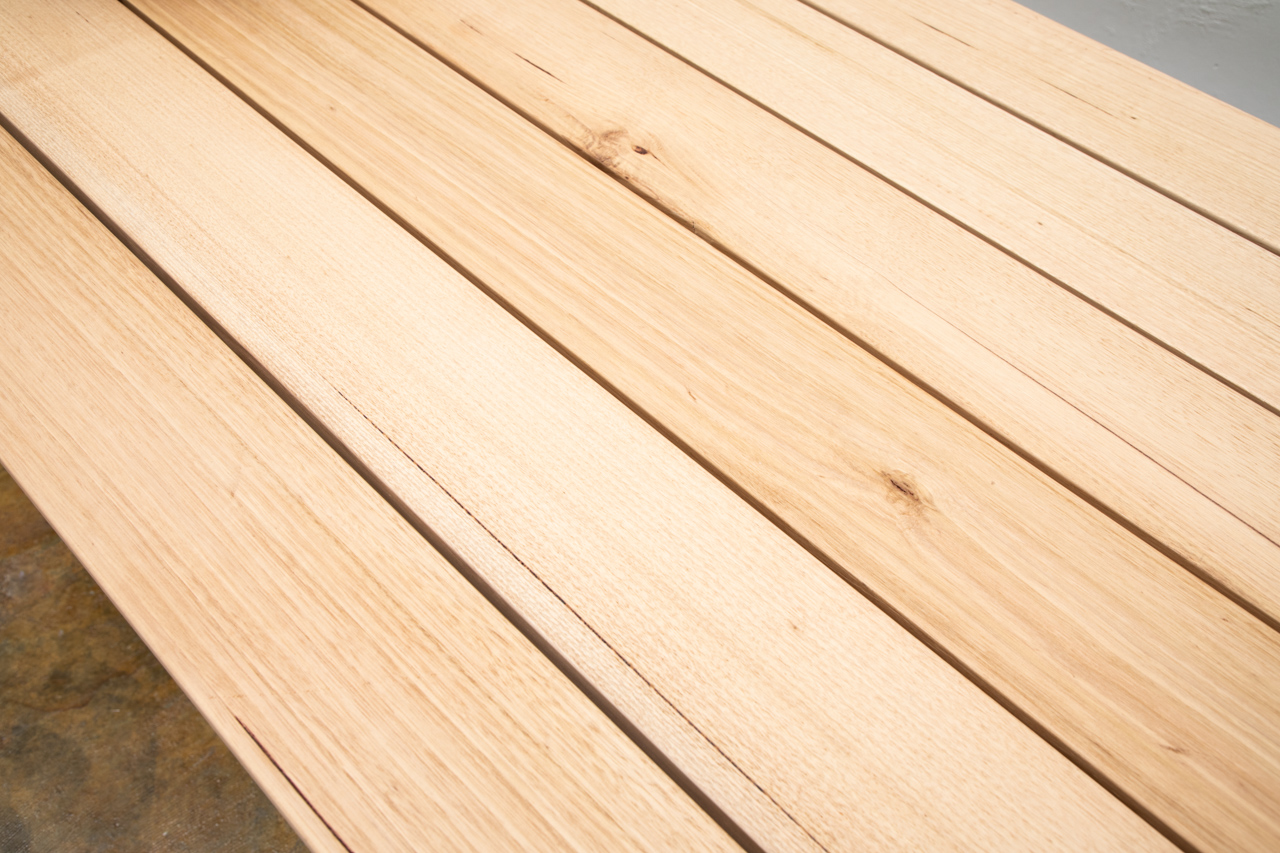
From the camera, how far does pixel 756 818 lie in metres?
0.45

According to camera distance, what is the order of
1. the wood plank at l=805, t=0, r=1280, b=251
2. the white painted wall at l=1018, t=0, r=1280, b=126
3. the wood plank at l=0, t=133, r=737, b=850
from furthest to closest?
1. the white painted wall at l=1018, t=0, r=1280, b=126
2. the wood plank at l=805, t=0, r=1280, b=251
3. the wood plank at l=0, t=133, r=737, b=850

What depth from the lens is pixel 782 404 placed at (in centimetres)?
61

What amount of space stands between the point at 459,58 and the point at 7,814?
93cm

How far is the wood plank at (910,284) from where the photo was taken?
0.60 metres

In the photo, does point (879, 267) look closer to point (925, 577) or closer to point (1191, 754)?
point (925, 577)

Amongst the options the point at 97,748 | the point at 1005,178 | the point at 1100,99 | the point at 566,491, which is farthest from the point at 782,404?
the point at 97,748

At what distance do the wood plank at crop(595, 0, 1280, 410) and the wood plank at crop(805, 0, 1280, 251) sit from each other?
0.08 feet

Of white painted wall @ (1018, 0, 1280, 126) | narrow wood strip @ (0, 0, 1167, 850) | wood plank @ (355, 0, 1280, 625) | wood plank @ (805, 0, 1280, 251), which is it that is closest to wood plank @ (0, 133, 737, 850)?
narrow wood strip @ (0, 0, 1167, 850)

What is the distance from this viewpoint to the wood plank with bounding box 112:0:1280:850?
20.1 inches

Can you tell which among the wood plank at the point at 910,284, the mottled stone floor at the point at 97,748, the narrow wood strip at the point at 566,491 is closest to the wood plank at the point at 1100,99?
Answer: the wood plank at the point at 910,284

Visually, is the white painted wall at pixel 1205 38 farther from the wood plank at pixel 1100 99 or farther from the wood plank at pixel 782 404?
the wood plank at pixel 782 404

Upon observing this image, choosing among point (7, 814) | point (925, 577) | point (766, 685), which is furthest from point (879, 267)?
point (7, 814)

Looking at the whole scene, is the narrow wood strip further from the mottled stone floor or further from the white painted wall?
the white painted wall

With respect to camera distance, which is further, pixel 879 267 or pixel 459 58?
pixel 459 58
